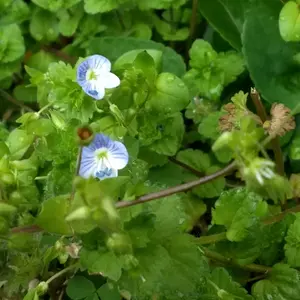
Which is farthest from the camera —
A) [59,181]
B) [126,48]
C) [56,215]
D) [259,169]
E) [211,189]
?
[126,48]

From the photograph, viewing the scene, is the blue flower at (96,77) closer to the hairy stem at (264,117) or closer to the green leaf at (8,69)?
the hairy stem at (264,117)

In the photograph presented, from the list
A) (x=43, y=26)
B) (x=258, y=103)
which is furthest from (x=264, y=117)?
(x=43, y=26)

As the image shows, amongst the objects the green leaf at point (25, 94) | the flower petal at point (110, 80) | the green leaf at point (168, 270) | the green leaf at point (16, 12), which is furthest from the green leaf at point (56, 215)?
the green leaf at point (16, 12)

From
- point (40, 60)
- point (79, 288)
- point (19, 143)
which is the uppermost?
point (19, 143)

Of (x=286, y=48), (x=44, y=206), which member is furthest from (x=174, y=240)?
(x=286, y=48)

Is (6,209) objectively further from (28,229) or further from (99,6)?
(99,6)

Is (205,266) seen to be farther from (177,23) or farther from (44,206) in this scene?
(177,23)
